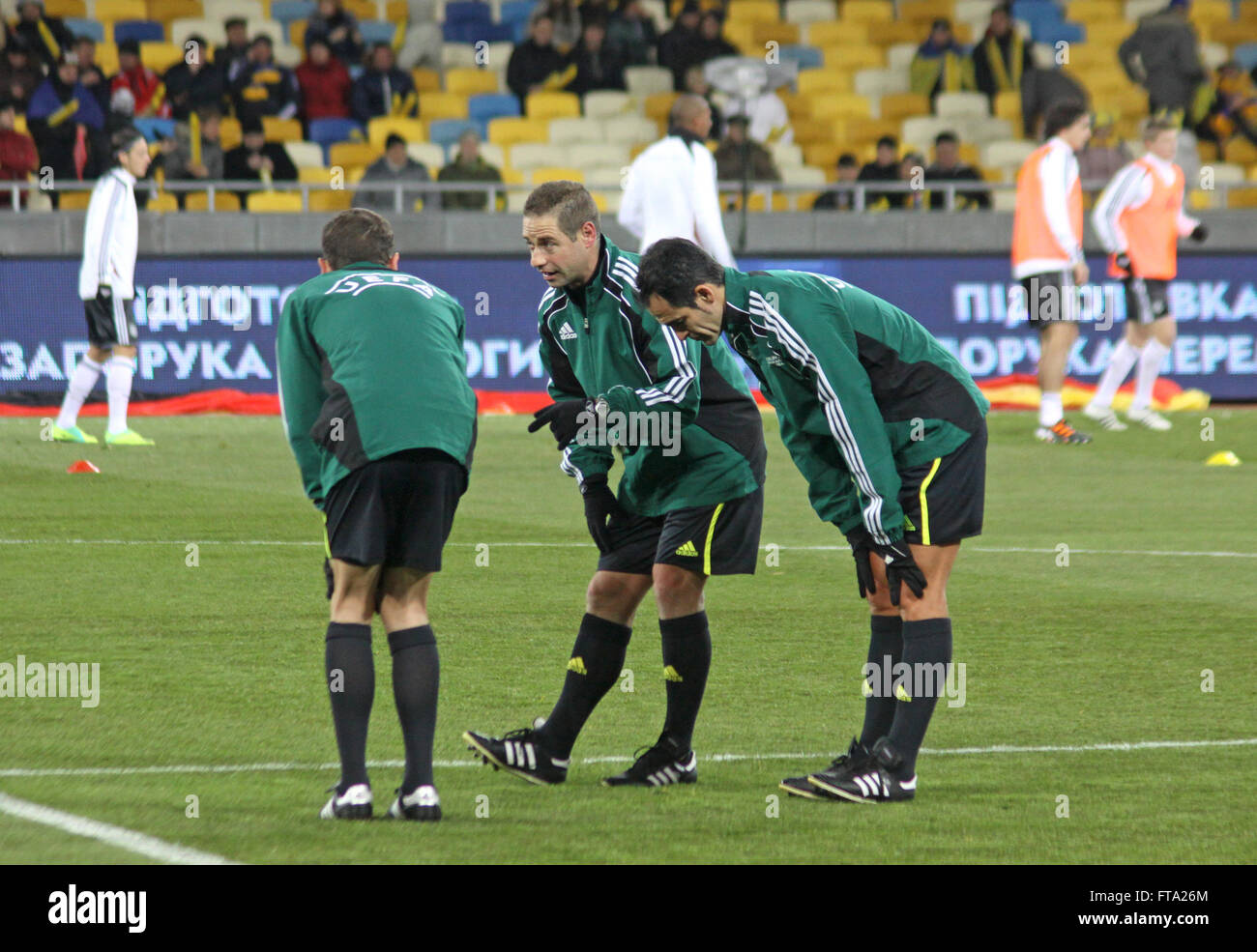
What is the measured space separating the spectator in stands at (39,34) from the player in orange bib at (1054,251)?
11398mm

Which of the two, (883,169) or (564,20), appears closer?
(883,169)

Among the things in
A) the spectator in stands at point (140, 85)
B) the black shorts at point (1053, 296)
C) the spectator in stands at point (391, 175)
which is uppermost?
the spectator in stands at point (140, 85)

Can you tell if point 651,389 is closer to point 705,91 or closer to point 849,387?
point 849,387

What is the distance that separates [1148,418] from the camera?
17.2 metres

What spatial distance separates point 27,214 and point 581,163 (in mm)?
6707

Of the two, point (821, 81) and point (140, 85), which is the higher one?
point (821, 81)

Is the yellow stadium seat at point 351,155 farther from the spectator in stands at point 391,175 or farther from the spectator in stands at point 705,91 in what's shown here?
the spectator in stands at point 705,91

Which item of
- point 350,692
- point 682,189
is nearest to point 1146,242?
point 682,189

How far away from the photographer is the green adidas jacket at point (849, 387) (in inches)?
211

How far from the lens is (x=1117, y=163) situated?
73.0 ft

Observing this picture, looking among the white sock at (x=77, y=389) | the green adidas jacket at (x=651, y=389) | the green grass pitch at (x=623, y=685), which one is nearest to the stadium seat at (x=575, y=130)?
the white sock at (x=77, y=389)

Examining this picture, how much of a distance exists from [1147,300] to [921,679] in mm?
12046

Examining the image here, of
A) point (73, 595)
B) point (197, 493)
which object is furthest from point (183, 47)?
point (73, 595)

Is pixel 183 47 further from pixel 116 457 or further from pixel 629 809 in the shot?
pixel 629 809
